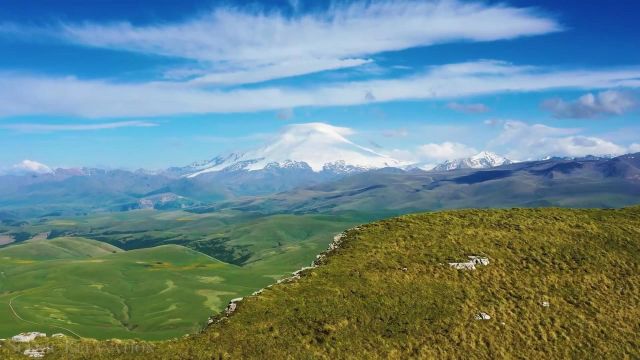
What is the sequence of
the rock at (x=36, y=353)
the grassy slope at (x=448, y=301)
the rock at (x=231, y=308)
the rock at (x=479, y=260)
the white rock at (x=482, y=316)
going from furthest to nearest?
the rock at (x=479, y=260) → the white rock at (x=482, y=316) → the rock at (x=231, y=308) → the grassy slope at (x=448, y=301) → the rock at (x=36, y=353)

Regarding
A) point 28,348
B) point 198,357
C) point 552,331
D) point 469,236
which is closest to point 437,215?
point 469,236

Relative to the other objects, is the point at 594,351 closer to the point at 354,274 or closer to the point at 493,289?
the point at 493,289

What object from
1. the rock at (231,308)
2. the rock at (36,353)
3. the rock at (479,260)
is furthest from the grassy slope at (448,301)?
the rock at (36,353)

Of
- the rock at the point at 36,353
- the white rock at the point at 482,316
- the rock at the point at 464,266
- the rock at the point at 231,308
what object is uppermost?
the rock at the point at 464,266

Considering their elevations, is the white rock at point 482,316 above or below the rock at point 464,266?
below

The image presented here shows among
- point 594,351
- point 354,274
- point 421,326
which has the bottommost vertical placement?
point 594,351

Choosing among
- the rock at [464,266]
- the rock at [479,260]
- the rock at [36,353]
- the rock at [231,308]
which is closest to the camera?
the rock at [36,353]

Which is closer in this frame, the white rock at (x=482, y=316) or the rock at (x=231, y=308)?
the rock at (x=231, y=308)

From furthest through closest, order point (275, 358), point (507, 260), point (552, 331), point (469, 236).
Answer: point (469, 236) < point (507, 260) < point (552, 331) < point (275, 358)

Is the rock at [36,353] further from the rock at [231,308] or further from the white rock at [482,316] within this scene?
the white rock at [482,316]

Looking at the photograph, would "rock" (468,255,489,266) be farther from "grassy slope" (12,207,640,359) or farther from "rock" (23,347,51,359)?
"rock" (23,347,51,359)
